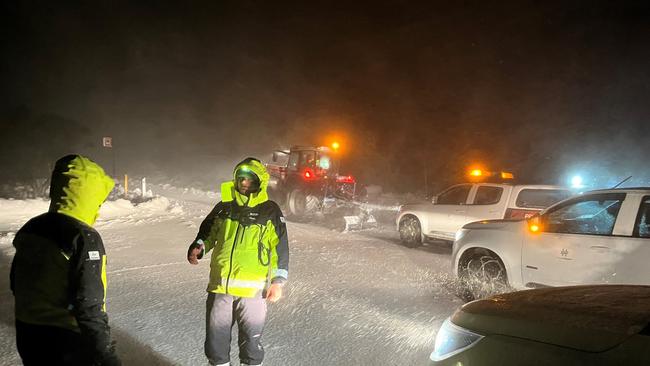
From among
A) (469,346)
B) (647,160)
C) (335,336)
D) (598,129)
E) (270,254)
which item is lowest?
(335,336)

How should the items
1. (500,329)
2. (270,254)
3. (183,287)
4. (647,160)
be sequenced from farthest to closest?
(647,160) < (183,287) < (270,254) < (500,329)

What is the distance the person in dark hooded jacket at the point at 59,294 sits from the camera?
207 centimetres

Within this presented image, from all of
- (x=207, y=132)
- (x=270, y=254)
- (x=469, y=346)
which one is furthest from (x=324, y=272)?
(x=207, y=132)

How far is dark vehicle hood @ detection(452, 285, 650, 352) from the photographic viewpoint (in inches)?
73.4

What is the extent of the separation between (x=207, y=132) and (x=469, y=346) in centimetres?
4903

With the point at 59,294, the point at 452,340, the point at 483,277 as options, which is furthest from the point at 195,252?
the point at 483,277

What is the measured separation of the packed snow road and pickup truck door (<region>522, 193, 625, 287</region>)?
1166 millimetres

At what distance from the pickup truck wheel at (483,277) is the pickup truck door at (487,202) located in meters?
2.70

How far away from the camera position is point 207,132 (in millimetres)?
48812

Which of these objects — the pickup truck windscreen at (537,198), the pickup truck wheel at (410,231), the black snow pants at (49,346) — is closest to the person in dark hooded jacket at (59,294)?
the black snow pants at (49,346)

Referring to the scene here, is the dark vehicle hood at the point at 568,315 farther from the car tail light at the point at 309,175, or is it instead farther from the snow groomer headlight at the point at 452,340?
the car tail light at the point at 309,175

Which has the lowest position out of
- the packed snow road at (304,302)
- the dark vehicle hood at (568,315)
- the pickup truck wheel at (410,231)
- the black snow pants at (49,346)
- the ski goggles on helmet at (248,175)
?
the packed snow road at (304,302)

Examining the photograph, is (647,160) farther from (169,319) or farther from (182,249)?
(169,319)

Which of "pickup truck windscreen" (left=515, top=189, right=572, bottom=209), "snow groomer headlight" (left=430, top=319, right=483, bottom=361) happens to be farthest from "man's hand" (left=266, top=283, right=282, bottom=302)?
"pickup truck windscreen" (left=515, top=189, right=572, bottom=209)
